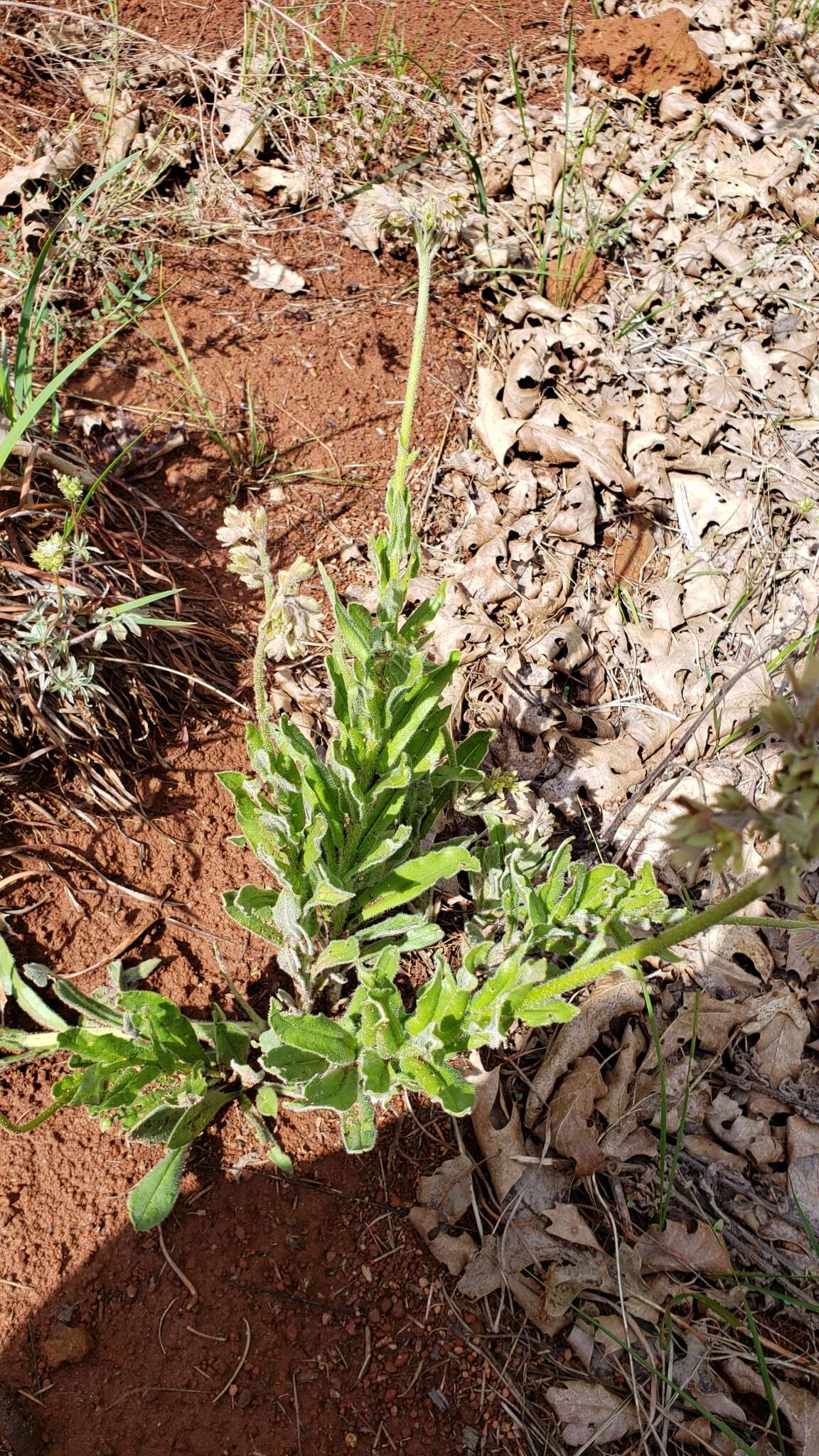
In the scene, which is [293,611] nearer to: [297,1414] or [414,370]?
[414,370]

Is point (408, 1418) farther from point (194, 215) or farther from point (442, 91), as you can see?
point (442, 91)

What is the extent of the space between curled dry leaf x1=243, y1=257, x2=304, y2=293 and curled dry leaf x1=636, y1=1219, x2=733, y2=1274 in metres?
3.41

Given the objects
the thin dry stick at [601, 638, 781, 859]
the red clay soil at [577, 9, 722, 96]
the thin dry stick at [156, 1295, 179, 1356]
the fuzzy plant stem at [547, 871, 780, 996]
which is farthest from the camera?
the red clay soil at [577, 9, 722, 96]

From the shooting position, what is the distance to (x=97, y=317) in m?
3.39

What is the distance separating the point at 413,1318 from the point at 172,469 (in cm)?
258

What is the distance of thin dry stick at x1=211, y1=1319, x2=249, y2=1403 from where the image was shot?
213 cm

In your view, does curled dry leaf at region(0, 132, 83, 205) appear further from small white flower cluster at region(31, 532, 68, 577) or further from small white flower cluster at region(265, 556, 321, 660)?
small white flower cluster at region(265, 556, 321, 660)

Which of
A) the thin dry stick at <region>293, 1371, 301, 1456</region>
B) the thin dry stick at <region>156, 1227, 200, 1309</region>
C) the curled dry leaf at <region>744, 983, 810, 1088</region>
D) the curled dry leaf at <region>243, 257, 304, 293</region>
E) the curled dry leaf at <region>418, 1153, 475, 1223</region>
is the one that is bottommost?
the thin dry stick at <region>293, 1371, 301, 1456</region>

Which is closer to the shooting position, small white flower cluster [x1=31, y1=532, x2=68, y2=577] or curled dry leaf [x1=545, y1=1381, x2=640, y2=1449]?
curled dry leaf [x1=545, y1=1381, x2=640, y2=1449]

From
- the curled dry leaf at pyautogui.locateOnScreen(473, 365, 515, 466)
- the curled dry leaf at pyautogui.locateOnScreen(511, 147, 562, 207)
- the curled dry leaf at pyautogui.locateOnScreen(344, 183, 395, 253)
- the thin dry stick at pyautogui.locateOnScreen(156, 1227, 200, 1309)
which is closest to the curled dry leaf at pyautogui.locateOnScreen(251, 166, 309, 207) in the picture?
the curled dry leaf at pyautogui.locateOnScreen(344, 183, 395, 253)

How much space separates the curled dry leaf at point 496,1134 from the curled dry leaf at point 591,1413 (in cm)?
42

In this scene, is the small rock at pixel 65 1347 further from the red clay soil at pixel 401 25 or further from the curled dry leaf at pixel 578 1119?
the red clay soil at pixel 401 25

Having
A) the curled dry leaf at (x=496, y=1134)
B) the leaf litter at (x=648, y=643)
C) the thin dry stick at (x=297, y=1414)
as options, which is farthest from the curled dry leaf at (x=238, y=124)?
the thin dry stick at (x=297, y=1414)

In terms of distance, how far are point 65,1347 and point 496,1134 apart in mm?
1075
